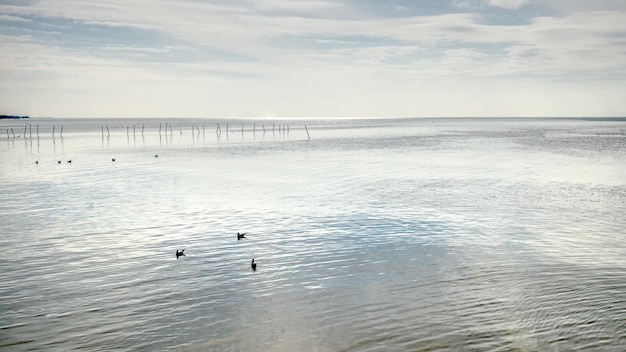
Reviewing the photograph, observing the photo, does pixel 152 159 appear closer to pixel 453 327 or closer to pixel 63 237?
pixel 63 237

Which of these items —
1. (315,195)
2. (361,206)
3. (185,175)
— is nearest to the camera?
(361,206)

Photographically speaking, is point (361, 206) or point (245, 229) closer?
point (245, 229)

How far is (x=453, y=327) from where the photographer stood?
48.3 ft

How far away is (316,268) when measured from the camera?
822 inches

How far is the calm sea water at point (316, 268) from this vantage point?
14508 millimetres

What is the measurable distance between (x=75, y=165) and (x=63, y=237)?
44302 mm

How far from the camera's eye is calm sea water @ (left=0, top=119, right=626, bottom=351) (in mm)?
14508

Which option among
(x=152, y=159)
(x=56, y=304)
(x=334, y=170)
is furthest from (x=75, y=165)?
(x=56, y=304)

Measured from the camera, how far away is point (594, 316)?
49.4 feet

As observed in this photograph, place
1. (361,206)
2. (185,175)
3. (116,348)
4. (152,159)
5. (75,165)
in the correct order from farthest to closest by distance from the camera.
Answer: (152,159), (75,165), (185,175), (361,206), (116,348)

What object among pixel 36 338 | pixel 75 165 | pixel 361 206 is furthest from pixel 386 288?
pixel 75 165

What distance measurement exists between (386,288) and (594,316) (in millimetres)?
6783

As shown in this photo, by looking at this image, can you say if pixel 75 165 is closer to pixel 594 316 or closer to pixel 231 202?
pixel 231 202

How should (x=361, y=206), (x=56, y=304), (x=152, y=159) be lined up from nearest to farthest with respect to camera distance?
1. (x=56, y=304)
2. (x=361, y=206)
3. (x=152, y=159)
